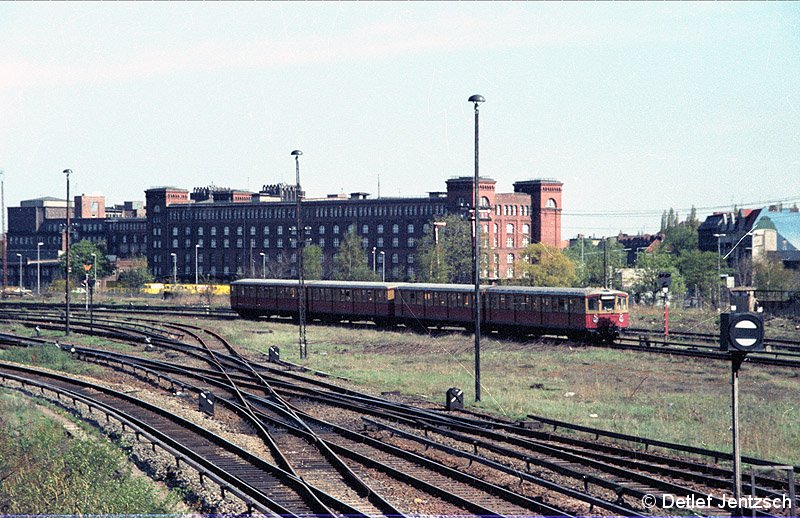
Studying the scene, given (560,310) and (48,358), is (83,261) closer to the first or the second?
(48,358)

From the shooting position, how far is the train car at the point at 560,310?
4531cm

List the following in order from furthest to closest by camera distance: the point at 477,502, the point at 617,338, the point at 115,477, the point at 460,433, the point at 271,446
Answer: the point at 617,338
the point at 460,433
the point at 271,446
the point at 115,477
the point at 477,502

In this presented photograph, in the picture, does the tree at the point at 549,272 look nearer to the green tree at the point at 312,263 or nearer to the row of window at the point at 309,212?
the green tree at the point at 312,263

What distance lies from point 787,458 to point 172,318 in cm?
5503

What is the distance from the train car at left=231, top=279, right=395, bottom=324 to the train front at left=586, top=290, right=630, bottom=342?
15198 mm

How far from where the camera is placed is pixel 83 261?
410 feet

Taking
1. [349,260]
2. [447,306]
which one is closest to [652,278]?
[349,260]

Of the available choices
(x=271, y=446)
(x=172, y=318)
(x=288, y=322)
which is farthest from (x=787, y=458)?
(x=172, y=318)

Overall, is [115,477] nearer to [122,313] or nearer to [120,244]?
[122,313]

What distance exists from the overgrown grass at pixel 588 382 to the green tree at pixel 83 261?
80.0 meters

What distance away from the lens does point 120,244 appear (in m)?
158

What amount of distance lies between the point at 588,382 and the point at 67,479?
66.2ft

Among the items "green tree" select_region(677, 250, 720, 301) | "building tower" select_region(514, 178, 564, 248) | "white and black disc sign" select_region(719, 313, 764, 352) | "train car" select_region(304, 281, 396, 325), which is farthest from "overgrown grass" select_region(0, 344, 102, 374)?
"building tower" select_region(514, 178, 564, 248)

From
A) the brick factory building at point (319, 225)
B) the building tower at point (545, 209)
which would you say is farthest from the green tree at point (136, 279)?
the building tower at point (545, 209)
